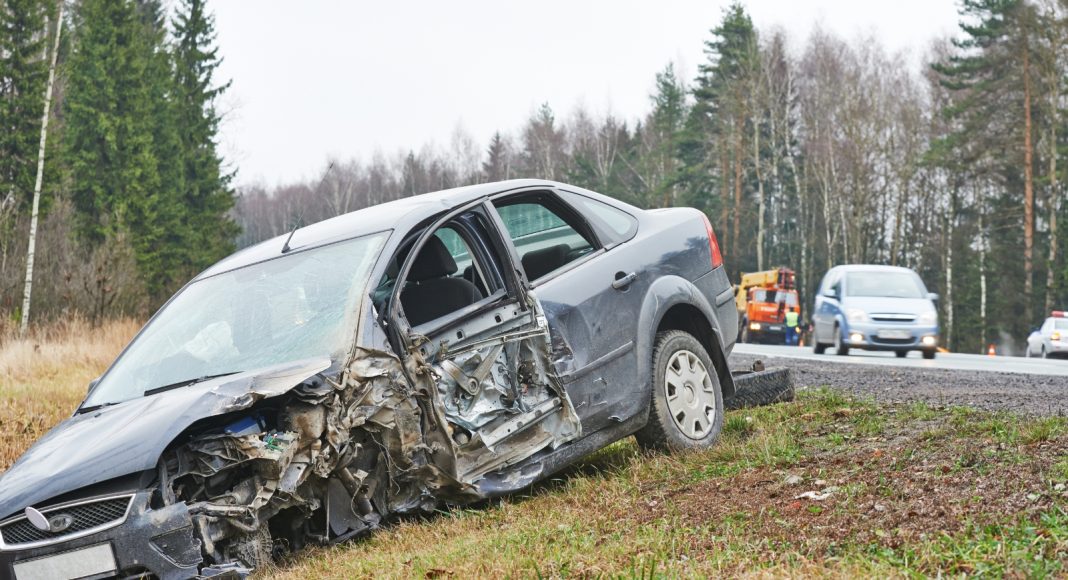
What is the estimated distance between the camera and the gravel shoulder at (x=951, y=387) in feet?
24.7

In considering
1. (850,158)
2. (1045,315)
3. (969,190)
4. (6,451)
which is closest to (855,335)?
(6,451)

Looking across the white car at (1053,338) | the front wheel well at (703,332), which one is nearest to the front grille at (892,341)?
the white car at (1053,338)

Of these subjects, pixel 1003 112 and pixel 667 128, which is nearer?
pixel 1003 112

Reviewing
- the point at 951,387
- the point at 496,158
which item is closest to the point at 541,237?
the point at 951,387

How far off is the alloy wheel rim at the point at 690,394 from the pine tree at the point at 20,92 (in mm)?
26788

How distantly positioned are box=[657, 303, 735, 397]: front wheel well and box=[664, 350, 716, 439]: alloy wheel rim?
0.70ft

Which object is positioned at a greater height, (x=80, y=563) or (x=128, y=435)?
(x=128, y=435)

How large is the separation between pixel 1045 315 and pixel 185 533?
41517mm

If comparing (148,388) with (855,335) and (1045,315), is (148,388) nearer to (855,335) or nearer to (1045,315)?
(855,335)

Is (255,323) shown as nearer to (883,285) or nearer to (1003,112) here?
(883,285)

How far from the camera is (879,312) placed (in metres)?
18.3

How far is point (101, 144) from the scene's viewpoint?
37.8 meters

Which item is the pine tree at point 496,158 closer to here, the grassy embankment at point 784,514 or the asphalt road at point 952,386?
the asphalt road at point 952,386

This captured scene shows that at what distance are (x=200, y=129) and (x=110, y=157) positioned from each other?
694 cm
